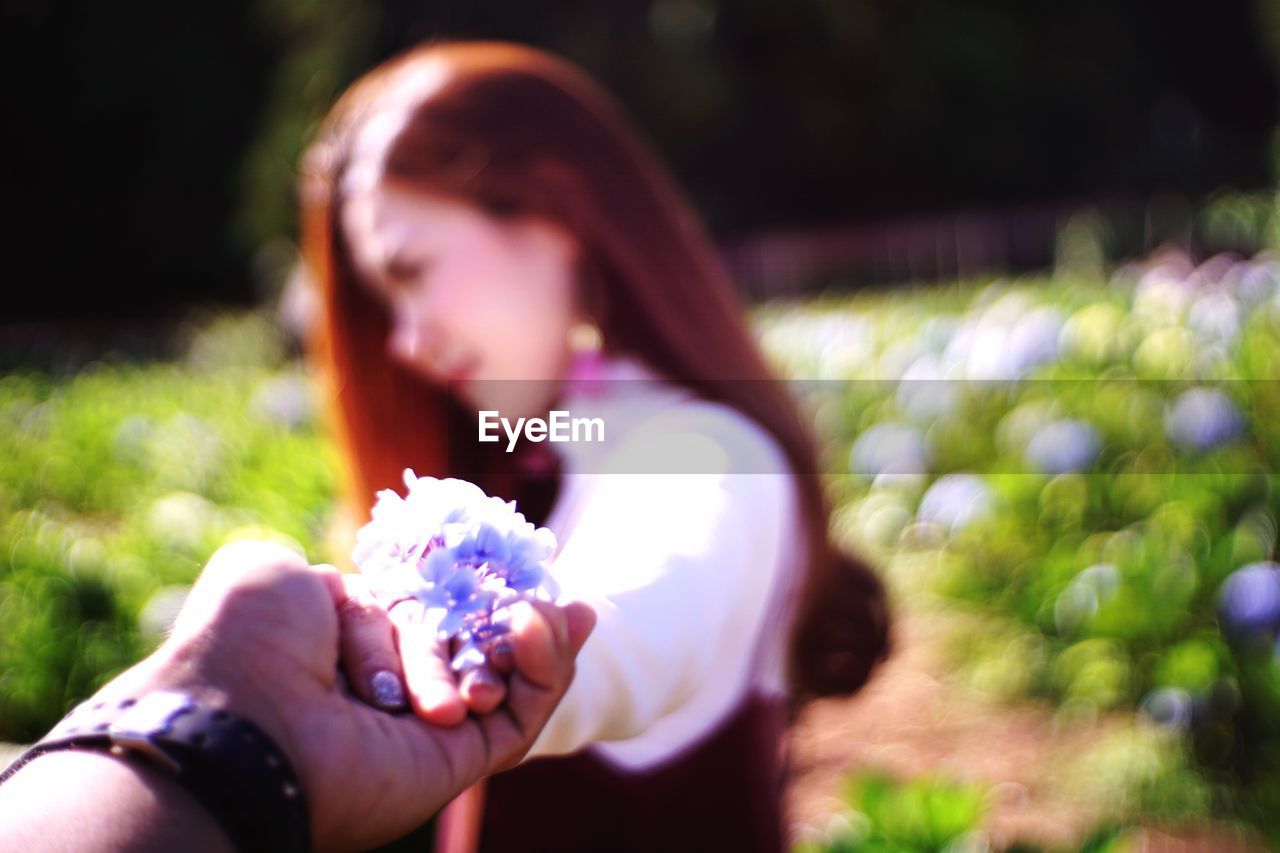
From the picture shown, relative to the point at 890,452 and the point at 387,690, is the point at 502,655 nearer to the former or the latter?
the point at 387,690

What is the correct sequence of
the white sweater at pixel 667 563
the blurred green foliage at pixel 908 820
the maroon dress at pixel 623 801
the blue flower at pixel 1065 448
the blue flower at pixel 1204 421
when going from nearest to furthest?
the white sweater at pixel 667 563 → the maroon dress at pixel 623 801 → the blurred green foliage at pixel 908 820 → the blue flower at pixel 1204 421 → the blue flower at pixel 1065 448

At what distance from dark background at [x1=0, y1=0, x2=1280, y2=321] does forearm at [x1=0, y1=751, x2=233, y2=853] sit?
1089 centimetres

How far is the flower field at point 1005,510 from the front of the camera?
2.03 metres

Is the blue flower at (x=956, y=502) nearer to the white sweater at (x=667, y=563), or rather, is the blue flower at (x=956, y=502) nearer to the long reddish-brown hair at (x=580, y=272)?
the long reddish-brown hair at (x=580, y=272)

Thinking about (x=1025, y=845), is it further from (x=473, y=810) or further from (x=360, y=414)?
(x=360, y=414)

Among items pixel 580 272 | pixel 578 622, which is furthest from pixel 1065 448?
pixel 578 622

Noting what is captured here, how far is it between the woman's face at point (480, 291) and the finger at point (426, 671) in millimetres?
455

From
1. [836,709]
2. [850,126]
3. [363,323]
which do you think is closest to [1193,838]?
[836,709]

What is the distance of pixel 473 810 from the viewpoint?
1004 millimetres

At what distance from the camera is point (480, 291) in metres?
1.04

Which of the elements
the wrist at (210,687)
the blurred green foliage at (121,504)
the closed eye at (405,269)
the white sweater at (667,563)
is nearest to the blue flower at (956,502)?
the blurred green foliage at (121,504)

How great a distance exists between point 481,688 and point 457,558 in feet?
0.23

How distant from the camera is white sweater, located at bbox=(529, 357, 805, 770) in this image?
765 mm

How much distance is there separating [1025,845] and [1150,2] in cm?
1590
